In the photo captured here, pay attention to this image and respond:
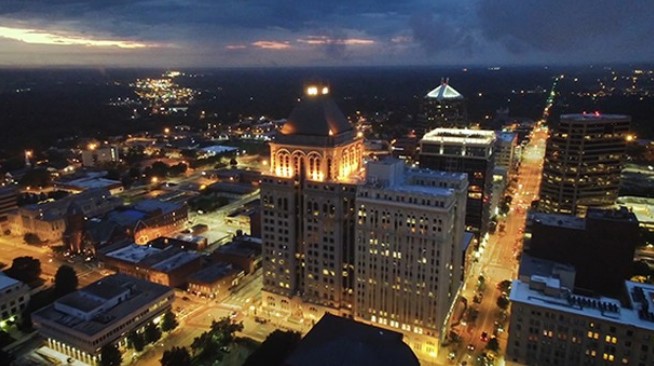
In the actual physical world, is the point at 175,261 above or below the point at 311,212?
below

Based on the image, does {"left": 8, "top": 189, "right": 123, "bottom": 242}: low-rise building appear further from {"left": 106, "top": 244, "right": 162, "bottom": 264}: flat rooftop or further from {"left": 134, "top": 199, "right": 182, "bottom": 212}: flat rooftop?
{"left": 106, "top": 244, "right": 162, "bottom": 264}: flat rooftop

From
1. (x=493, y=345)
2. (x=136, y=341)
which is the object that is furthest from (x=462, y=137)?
(x=136, y=341)

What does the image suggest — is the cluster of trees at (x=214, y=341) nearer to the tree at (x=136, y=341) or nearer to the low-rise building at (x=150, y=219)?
the tree at (x=136, y=341)

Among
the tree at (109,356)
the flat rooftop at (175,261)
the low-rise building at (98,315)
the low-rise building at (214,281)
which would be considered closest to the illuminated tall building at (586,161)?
the low-rise building at (214,281)

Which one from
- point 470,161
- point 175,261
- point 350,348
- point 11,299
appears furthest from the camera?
point 470,161

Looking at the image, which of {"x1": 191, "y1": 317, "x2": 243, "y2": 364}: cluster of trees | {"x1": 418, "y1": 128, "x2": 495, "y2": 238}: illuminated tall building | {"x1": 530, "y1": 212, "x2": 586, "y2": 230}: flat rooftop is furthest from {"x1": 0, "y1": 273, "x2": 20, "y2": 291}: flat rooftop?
{"x1": 530, "y1": 212, "x2": 586, "y2": 230}: flat rooftop

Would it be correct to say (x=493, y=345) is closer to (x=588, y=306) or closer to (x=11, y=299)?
(x=588, y=306)

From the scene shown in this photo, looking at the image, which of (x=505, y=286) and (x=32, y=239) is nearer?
(x=505, y=286)

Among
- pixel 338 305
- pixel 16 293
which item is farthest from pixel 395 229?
pixel 16 293
